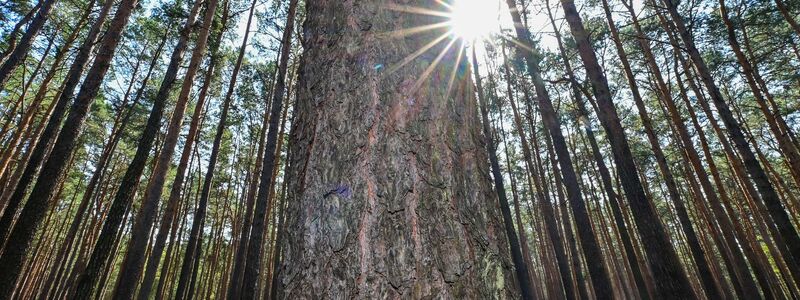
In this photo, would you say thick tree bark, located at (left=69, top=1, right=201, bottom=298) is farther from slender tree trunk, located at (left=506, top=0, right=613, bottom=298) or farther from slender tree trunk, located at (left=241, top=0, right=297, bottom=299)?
slender tree trunk, located at (left=506, top=0, right=613, bottom=298)

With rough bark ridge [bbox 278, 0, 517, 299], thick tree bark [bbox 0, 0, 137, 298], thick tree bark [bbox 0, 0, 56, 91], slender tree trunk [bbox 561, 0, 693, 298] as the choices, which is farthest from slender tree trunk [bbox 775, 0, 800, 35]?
thick tree bark [bbox 0, 0, 56, 91]

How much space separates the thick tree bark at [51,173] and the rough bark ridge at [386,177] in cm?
680

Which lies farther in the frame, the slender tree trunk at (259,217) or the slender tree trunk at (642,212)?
the slender tree trunk at (259,217)

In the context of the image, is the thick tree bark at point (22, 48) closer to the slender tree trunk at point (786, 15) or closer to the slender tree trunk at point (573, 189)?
the slender tree trunk at point (573, 189)

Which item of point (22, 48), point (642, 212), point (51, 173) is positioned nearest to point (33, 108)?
point (22, 48)

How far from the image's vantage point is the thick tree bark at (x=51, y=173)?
5125 millimetres

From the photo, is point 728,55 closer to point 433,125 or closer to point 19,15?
point 433,125

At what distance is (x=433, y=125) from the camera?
35.0 inches

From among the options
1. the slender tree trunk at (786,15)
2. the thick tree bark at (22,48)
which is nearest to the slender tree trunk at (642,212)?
the slender tree trunk at (786,15)

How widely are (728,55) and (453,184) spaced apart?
56.6 ft

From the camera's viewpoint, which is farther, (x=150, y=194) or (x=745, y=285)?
(x=745, y=285)

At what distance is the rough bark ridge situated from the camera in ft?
2.36

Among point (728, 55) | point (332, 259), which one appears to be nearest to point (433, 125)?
point (332, 259)

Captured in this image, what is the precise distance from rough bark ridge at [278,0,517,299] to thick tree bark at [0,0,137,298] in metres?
6.80
